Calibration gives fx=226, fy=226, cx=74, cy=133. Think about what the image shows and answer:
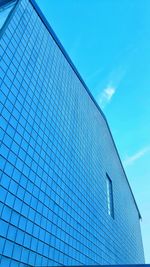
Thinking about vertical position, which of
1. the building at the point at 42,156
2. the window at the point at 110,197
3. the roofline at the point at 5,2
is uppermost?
the roofline at the point at 5,2

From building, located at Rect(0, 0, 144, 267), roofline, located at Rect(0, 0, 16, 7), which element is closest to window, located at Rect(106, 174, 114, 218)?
building, located at Rect(0, 0, 144, 267)

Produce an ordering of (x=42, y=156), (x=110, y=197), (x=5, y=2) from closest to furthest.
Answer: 1. (x=42, y=156)
2. (x=5, y=2)
3. (x=110, y=197)

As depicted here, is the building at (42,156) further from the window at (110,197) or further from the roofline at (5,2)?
the window at (110,197)

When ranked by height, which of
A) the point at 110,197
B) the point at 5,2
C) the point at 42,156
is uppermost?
the point at 5,2

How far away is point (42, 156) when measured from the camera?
26016 mm

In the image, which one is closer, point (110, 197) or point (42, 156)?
point (42, 156)

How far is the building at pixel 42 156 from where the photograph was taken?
769 inches

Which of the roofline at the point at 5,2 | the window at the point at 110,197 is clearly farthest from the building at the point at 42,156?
the window at the point at 110,197

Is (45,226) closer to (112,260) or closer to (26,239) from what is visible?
(26,239)

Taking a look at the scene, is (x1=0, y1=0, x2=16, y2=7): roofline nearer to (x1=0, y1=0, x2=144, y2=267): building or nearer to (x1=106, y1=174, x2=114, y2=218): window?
(x1=0, y1=0, x2=144, y2=267): building

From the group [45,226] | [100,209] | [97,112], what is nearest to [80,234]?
[45,226]

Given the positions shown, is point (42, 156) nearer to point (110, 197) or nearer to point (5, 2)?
point (5, 2)

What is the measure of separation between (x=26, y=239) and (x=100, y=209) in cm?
3300

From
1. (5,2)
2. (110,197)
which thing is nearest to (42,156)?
(5,2)
